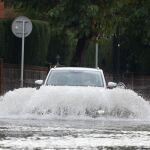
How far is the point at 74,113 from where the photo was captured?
20234 mm

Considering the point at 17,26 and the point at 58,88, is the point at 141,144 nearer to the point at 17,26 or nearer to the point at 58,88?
the point at 58,88

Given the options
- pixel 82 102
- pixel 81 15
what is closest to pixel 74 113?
pixel 82 102

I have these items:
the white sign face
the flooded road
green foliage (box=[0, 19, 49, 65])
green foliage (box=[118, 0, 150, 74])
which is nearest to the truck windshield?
the flooded road

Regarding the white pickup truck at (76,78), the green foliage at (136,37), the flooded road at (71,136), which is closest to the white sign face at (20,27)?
the green foliage at (136,37)

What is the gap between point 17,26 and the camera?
31.0m

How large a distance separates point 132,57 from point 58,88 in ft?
101

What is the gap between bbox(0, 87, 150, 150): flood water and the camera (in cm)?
1533

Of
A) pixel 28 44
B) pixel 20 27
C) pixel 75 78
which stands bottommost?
pixel 75 78

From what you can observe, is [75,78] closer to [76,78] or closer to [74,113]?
[76,78]

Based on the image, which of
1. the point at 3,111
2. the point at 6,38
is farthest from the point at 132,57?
the point at 3,111

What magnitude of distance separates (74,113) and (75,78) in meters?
2.30

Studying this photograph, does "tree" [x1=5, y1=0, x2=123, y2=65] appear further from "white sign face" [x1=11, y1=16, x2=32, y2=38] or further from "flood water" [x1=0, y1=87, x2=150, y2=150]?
"flood water" [x1=0, y1=87, x2=150, y2=150]

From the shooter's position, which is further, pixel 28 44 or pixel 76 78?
pixel 28 44

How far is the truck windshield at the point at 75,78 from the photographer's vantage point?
22188mm
